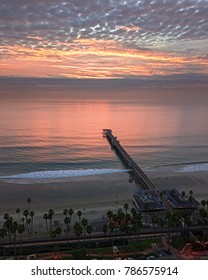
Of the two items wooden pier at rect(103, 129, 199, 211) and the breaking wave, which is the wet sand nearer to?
wooden pier at rect(103, 129, 199, 211)

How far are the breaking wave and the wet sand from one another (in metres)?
1.20

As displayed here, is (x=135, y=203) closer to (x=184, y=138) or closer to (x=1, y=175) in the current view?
(x=1, y=175)

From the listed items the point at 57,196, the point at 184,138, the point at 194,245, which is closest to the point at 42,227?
the point at 57,196

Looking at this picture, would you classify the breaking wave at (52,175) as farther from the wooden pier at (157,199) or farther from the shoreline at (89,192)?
the wooden pier at (157,199)

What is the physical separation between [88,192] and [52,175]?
6.55 metres

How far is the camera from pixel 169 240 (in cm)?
2053

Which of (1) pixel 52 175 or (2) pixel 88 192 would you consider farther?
(1) pixel 52 175

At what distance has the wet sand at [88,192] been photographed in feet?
88.5

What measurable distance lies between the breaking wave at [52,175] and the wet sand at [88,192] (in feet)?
3.93

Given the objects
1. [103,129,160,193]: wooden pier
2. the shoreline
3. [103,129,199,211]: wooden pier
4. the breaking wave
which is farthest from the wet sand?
the breaking wave

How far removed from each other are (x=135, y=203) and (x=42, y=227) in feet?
26.3

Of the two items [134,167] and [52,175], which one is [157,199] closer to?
[134,167]

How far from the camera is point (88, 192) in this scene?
→ 30.7 m

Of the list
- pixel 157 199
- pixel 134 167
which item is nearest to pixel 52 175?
pixel 134 167
